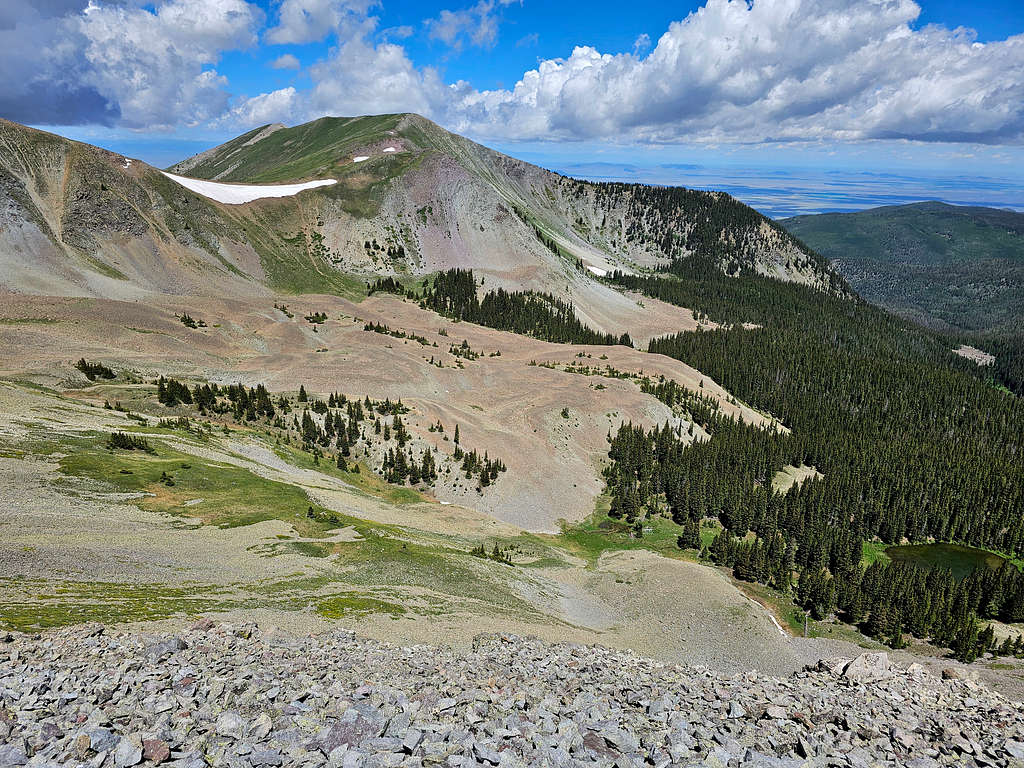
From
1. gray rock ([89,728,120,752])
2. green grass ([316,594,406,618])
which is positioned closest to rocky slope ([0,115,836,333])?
green grass ([316,594,406,618])

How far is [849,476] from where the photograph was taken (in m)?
81.4

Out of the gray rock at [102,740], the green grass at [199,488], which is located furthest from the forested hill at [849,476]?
the gray rock at [102,740]

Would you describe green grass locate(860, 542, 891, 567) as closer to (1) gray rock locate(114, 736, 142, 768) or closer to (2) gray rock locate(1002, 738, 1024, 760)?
(2) gray rock locate(1002, 738, 1024, 760)

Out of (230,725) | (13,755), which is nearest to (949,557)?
(230,725)

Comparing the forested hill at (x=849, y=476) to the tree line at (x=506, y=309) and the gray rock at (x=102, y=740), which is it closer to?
the tree line at (x=506, y=309)

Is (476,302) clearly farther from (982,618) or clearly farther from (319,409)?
(982,618)

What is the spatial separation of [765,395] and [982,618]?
7220 cm

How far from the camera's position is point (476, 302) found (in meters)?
127

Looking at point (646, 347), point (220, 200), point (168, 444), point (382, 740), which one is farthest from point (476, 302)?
point (382, 740)

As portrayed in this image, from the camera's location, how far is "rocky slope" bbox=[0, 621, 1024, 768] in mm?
11117

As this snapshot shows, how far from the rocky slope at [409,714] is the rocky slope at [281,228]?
269ft

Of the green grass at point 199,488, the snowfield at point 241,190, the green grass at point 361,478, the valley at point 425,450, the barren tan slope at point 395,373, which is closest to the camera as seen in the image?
the valley at point 425,450

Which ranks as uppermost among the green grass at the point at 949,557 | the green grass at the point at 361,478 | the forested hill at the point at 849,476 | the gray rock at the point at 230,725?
the gray rock at the point at 230,725

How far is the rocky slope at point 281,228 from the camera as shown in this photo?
83.8 m
